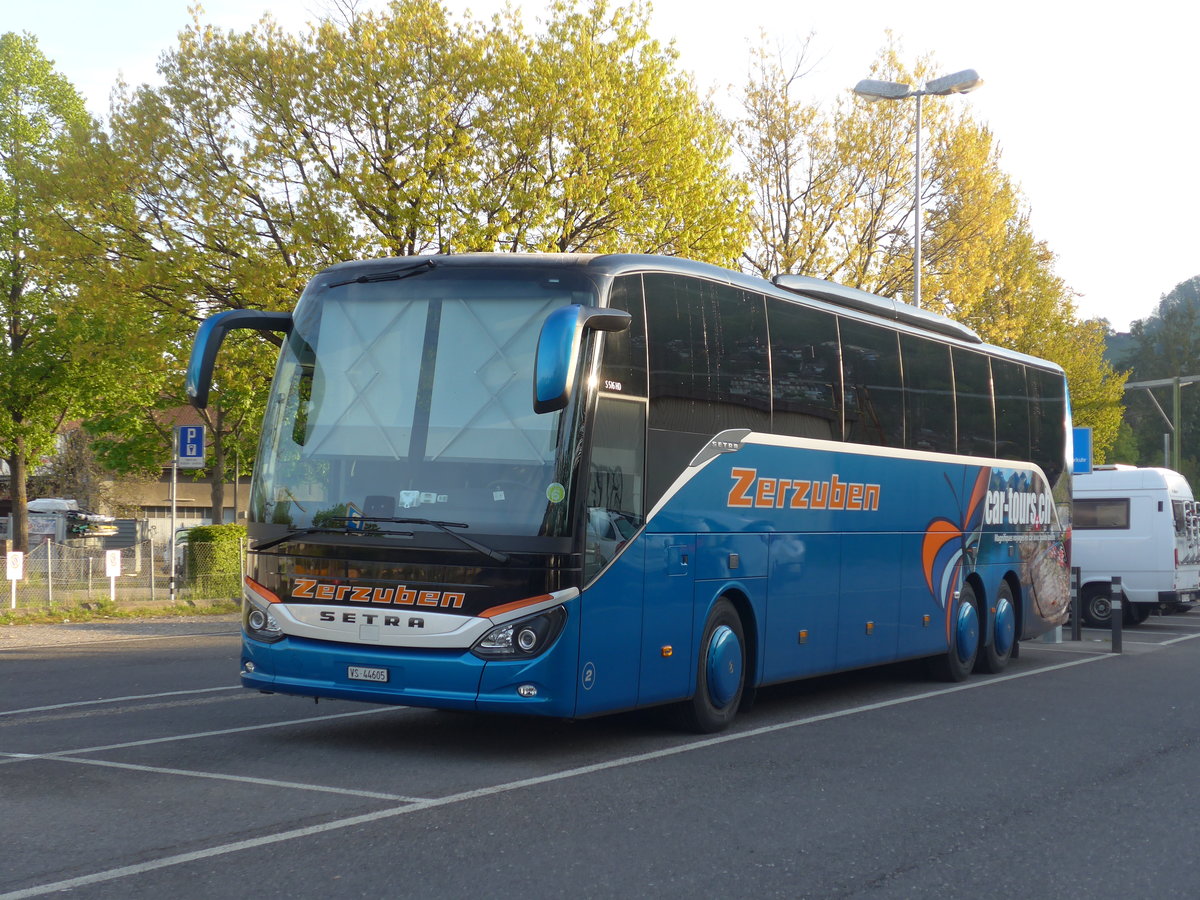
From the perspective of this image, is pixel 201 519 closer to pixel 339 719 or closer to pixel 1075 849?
pixel 339 719

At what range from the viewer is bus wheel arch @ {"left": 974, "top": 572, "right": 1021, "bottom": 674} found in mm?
15812

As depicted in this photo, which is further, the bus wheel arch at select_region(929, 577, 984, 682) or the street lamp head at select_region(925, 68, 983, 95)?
Result: the street lamp head at select_region(925, 68, 983, 95)

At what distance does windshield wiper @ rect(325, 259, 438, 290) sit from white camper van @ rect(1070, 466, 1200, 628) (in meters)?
17.2

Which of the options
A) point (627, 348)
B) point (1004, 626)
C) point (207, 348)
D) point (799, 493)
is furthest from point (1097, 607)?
point (207, 348)

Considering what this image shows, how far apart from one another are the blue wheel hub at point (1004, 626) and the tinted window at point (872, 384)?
12.1ft

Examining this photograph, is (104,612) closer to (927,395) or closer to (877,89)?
(927,395)

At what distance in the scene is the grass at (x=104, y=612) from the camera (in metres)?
21.6

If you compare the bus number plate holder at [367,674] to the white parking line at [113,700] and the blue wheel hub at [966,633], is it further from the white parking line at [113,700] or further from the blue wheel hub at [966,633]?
the blue wheel hub at [966,633]

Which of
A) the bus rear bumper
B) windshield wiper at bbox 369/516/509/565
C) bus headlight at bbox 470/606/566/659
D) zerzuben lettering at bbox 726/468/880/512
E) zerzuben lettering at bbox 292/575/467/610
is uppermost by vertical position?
zerzuben lettering at bbox 726/468/880/512

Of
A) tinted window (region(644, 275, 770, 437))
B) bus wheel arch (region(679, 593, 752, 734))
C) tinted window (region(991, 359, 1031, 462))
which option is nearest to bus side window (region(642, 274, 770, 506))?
tinted window (region(644, 275, 770, 437))

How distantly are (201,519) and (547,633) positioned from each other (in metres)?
68.4

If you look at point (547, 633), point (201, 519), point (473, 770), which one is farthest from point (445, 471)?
point (201, 519)

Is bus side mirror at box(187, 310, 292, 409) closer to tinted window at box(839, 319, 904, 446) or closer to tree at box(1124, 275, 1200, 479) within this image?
tinted window at box(839, 319, 904, 446)

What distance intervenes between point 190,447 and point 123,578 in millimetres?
2790
